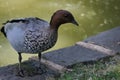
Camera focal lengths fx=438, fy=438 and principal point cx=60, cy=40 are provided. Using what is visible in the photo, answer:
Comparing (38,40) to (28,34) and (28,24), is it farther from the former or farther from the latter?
(28,24)

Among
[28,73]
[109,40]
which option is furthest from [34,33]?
[109,40]

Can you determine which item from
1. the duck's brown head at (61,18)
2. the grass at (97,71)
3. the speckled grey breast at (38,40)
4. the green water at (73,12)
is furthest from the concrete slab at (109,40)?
the green water at (73,12)

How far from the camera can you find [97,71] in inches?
206

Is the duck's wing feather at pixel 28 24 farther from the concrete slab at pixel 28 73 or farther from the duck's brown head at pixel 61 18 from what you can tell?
the concrete slab at pixel 28 73

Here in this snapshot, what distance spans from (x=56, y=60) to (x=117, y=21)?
13.6 feet

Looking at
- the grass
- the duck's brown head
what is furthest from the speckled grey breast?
the grass

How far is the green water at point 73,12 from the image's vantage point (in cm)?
852

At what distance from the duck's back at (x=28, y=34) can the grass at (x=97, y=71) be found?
0.53m

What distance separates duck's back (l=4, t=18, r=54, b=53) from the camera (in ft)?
16.2

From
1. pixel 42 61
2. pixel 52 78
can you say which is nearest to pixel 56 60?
pixel 42 61

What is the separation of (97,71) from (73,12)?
15.5 feet

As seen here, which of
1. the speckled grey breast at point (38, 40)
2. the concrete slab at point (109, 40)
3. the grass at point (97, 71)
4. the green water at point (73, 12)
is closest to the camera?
the speckled grey breast at point (38, 40)

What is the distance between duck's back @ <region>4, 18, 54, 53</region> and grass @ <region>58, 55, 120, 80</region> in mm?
528

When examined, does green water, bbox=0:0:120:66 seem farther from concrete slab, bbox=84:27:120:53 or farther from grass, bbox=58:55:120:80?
grass, bbox=58:55:120:80
